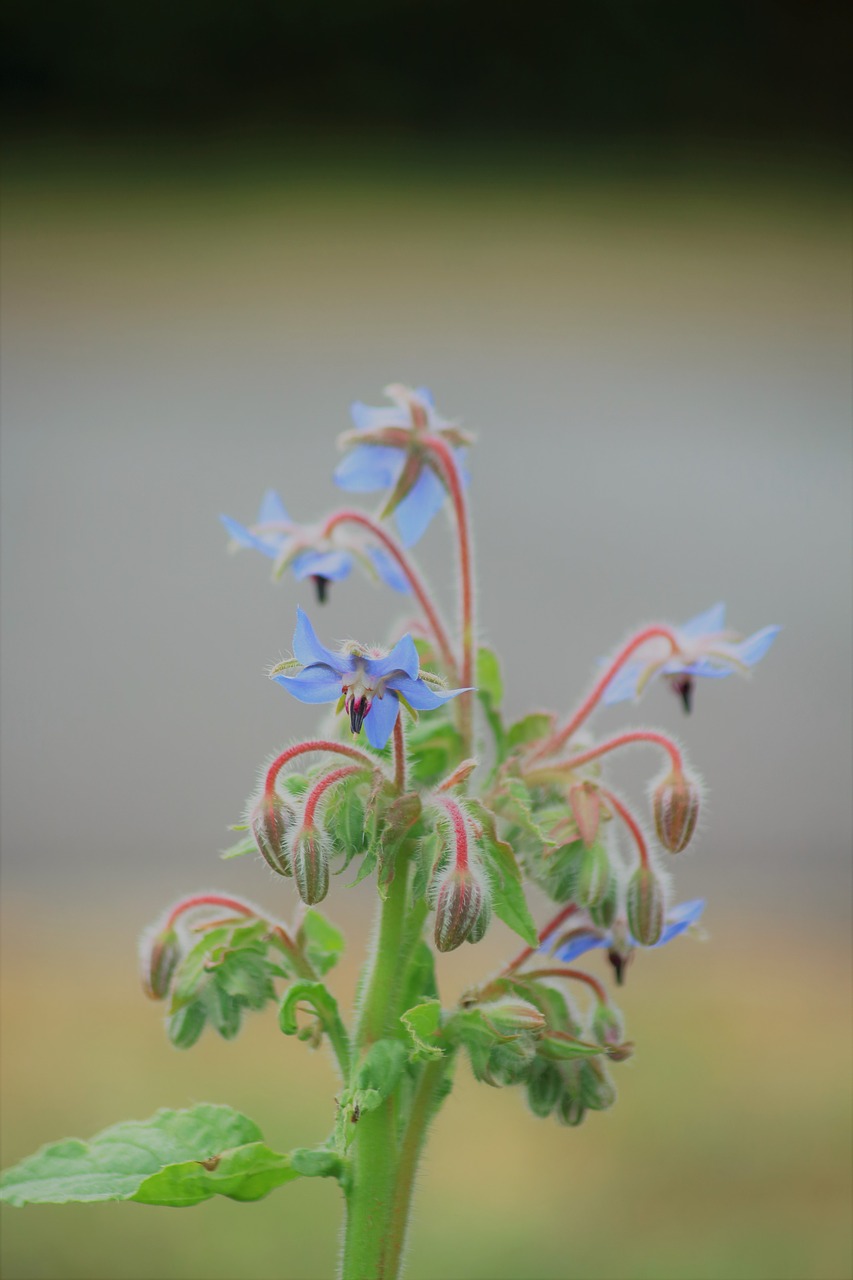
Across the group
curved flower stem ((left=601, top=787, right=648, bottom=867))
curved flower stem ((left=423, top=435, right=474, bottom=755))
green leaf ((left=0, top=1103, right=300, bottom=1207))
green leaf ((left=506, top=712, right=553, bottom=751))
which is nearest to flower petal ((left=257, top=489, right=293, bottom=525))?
curved flower stem ((left=423, top=435, right=474, bottom=755))

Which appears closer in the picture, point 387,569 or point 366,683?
point 366,683

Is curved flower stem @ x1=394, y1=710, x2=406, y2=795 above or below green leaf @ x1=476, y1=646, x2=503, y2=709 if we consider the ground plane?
below

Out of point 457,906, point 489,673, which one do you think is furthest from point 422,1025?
point 489,673

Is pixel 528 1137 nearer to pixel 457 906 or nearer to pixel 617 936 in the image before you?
pixel 617 936

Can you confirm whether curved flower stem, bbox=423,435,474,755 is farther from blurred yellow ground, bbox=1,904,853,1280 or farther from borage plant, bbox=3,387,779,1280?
blurred yellow ground, bbox=1,904,853,1280

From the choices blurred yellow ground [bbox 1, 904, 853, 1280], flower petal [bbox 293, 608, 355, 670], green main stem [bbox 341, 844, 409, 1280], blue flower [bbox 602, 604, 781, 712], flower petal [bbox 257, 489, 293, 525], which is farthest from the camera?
blurred yellow ground [bbox 1, 904, 853, 1280]

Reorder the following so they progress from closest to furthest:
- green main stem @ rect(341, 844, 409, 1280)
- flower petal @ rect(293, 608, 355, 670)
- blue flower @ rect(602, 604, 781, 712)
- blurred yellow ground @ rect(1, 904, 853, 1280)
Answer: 1. flower petal @ rect(293, 608, 355, 670)
2. green main stem @ rect(341, 844, 409, 1280)
3. blue flower @ rect(602, 604, 781, 712)
4. blurred yellow ground @ rect(1, 904, 853, 1280)
